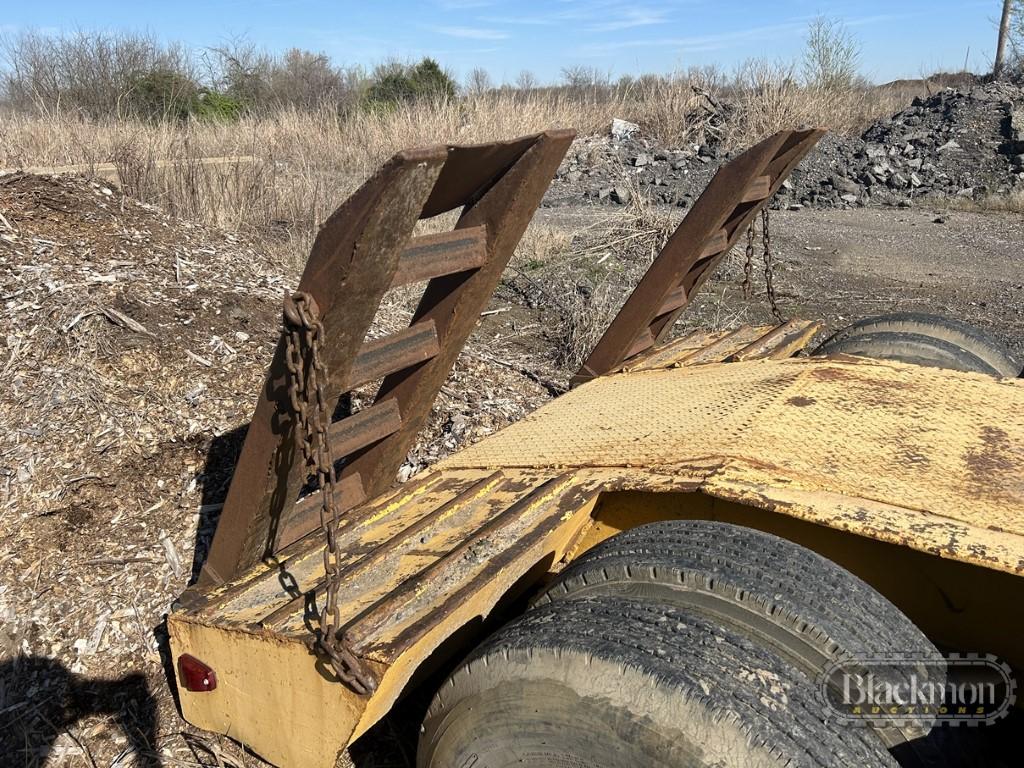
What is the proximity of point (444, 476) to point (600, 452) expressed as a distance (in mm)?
464

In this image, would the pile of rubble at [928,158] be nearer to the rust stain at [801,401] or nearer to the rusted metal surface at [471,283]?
the rust stain at [801,401]

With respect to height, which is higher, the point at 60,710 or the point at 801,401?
the point at 801,401

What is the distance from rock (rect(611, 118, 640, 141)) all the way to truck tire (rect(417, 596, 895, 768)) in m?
16.7

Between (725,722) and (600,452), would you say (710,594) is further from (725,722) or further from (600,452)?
(600,452)

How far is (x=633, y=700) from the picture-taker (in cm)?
124

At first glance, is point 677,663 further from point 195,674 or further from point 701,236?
point 701,236

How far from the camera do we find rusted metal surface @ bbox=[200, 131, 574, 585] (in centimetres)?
155

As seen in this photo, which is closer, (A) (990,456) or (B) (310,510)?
(A) (990,456)

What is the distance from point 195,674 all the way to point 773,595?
126 cm

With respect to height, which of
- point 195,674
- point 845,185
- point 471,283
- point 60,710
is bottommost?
point 60,710

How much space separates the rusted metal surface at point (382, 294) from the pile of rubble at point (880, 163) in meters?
9.14

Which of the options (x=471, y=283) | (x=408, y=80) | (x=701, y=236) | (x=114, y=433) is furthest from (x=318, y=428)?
(x=408, y=80)

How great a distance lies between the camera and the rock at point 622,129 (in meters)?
17.1

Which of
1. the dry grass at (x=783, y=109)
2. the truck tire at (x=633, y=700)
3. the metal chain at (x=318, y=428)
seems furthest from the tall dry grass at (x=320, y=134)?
the truck tire at (x=633, y=700)
